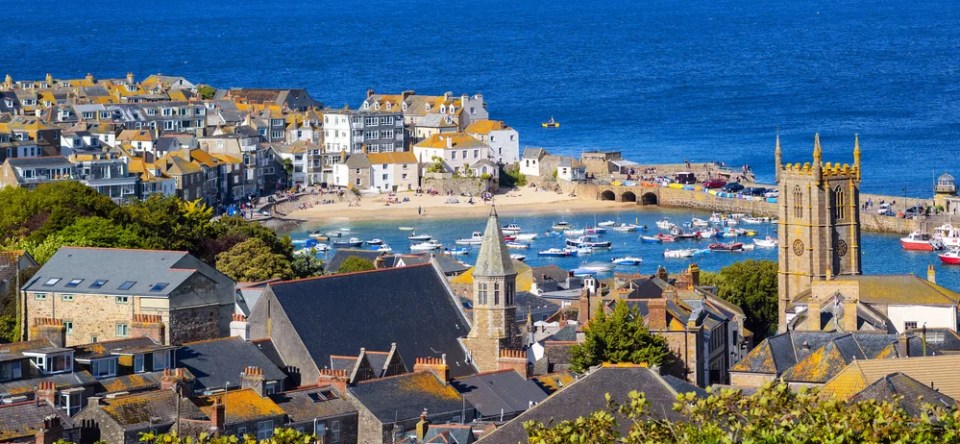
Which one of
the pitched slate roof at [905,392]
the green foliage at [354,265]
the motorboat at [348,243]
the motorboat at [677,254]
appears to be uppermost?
the motorboat at [348,243]

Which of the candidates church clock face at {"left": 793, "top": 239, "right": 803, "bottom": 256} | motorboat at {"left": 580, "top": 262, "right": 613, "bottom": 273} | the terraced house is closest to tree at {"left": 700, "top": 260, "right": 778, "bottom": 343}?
church clock face at {"left": 793, "top": 239, "right": 803, "bottom": 256}

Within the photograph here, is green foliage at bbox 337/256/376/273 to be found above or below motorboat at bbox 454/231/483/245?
below

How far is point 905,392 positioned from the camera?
4012cm

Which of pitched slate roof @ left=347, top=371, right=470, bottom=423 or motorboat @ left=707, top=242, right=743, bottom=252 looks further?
motorboat @ left=707, top=242, right=743, bottom=252

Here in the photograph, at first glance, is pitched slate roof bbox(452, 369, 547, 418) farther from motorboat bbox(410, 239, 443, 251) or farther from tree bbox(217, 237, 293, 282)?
motorboat bbox(410, 239, 443, 251)

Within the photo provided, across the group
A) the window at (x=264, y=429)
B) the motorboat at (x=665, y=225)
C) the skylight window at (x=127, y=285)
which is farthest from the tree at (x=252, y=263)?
the motorboat at (x=665, y=225)

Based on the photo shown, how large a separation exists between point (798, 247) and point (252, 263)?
1705cm

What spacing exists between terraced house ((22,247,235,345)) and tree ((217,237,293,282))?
12.1 meters

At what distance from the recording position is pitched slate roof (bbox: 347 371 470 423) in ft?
147

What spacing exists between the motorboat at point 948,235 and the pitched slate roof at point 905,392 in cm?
6316

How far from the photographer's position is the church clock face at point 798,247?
70625 mm

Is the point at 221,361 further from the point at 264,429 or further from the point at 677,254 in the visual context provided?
the point at 677,254

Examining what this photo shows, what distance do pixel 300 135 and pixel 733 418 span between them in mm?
112596

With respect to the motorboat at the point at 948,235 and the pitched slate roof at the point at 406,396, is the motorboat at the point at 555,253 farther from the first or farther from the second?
the pitched slate roof at the point at 406,396
